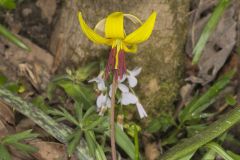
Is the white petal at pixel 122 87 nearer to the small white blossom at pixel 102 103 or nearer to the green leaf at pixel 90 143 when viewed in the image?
the small white blossom at pixel 102 103

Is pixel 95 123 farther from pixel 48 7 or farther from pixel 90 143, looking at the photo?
pixel 48 7

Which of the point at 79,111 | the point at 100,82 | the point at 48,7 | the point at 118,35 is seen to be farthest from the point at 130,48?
the point at 48,7

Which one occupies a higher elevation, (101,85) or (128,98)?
(101,85)

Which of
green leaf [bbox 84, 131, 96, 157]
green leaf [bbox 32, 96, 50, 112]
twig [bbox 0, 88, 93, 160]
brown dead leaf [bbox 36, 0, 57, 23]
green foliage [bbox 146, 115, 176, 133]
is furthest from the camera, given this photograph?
brown dead leaf [bbox 36, 0, 57, 23]

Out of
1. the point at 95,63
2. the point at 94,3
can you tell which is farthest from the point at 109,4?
the point at 95,63

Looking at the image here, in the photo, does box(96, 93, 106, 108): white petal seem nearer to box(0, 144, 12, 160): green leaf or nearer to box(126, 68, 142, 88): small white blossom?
box(126, 68, 142, 88): small white blossom

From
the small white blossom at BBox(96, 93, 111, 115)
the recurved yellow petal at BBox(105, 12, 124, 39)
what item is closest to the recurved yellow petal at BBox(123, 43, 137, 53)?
→ the recurved yellow petal at BBox(105, 12, 124, 39)

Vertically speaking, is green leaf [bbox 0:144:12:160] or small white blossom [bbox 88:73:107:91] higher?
small white blossom [bbox 88:73:107:91]
